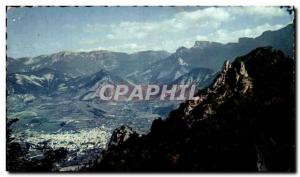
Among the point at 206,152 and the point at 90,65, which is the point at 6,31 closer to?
the point at 90,65

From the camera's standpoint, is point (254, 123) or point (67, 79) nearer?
point (254, 123)

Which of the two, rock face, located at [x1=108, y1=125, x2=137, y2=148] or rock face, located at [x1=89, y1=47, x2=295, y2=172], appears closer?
rock face, located at [x1=89, y1=47, x2=295, y2=172]

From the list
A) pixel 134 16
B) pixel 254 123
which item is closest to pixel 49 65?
pixel 134 16

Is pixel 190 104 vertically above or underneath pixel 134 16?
underneath

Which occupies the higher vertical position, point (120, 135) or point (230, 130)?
point (230, 130)

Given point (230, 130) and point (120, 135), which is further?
point (120, 135)

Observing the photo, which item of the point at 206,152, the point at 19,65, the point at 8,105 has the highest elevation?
the point at 19,65

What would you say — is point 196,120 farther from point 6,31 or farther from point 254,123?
point 6,31

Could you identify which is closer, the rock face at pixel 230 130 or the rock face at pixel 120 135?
the rock face at pixel 230 130
